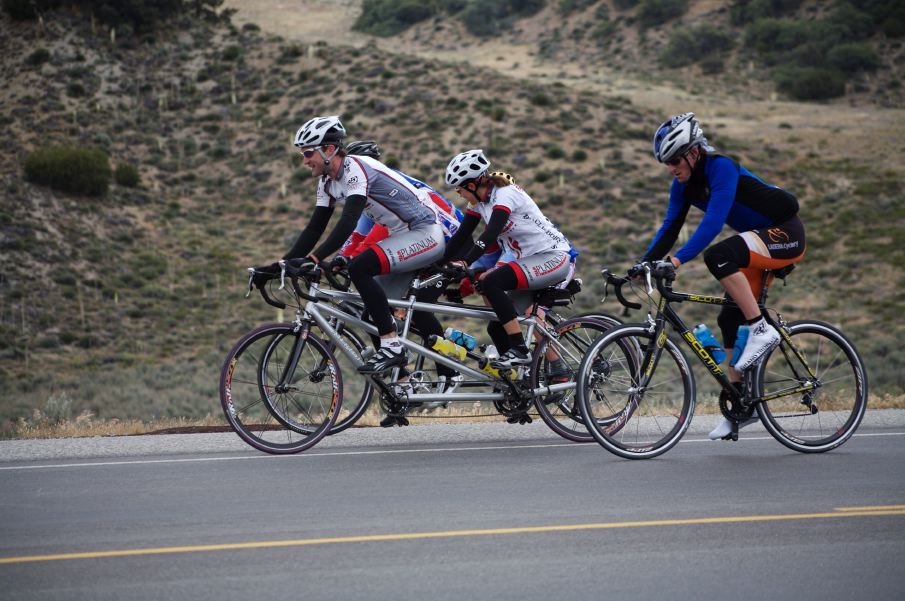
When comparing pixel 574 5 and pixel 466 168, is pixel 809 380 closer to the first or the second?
pixel 466 168

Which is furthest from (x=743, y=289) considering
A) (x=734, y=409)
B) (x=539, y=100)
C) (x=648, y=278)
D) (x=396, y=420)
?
(x=539, y=100)

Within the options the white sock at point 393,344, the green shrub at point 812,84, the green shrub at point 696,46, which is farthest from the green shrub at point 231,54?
the white sock at point 393,344

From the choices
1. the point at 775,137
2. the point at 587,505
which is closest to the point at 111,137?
the point at 775,137

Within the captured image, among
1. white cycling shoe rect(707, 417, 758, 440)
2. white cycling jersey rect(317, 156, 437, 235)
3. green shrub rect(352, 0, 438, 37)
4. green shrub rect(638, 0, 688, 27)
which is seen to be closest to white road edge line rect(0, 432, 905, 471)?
white cycling shoe rect(707, 417, 758, 440)

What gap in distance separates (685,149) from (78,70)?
50505mm

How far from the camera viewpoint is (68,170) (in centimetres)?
4250

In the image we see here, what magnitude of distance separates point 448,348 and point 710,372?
2.10 metres

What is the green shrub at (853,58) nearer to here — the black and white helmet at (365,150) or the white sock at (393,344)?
the black and white helmet at (365,150)

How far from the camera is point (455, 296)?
9672mm

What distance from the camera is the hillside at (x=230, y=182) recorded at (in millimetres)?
32219

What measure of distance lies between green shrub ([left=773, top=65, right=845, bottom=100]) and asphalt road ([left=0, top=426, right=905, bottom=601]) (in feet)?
218

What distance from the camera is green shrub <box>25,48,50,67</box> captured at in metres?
53.2

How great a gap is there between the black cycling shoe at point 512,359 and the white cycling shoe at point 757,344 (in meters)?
1.70

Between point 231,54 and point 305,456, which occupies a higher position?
point 231,54
